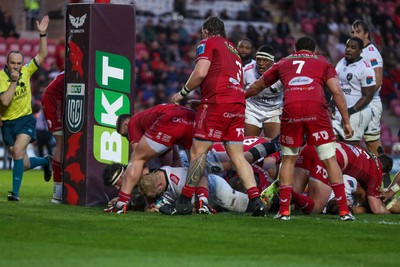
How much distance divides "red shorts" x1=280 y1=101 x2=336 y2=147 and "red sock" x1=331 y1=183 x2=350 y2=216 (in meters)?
0.50

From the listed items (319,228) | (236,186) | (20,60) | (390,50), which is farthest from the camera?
(390,50)

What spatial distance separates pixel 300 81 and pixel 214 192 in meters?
1.86

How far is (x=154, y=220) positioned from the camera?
1128 centimetres

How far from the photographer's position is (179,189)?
12438 mm

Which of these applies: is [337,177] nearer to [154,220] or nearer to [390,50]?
[154,220]

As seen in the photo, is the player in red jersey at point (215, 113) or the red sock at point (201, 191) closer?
the player in red jersey at point (215, 113)

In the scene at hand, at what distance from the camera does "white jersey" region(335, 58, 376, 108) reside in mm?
15656

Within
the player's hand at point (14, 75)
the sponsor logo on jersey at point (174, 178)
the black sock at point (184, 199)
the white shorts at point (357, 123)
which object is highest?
the player's hand at point (14, 75)

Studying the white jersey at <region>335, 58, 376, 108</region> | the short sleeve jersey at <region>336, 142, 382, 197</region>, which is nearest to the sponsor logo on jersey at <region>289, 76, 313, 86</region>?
the short sleeve jersey at <region>336, 142, 382, 197</region>

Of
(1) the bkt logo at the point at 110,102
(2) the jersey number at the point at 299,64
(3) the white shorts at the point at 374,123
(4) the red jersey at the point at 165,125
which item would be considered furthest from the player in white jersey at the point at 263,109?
(2) the jersey number at the point at 299,64

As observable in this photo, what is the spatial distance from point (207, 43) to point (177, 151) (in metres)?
1.87

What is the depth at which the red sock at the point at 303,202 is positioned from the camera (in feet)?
41.1

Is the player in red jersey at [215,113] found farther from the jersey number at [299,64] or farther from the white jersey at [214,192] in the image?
the jersey number at [299,64]

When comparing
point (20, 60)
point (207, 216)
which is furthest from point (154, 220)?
point (20, 60)
